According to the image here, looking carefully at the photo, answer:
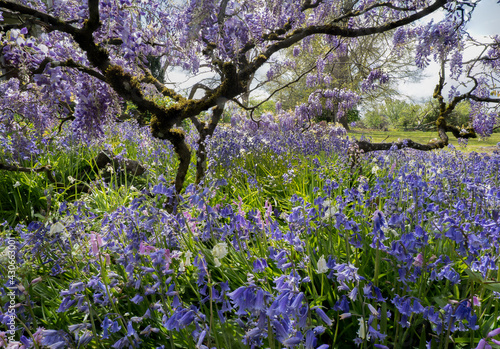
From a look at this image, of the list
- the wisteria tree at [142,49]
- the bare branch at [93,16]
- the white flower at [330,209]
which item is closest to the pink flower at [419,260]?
the white flower at [330,209]

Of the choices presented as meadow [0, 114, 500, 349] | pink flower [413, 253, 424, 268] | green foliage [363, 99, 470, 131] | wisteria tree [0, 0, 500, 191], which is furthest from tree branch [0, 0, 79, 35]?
green foliage [363, 99, 470, 131]

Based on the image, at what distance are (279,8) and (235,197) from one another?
101 inches

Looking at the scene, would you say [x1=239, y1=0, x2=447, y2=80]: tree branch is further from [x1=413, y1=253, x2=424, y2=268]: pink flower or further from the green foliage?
[x1=413, y1=253, x2=424, y2=268]: pink flower

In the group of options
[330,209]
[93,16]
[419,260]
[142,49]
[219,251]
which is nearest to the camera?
[219,251]

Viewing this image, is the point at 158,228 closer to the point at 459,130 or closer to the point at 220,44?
the point at 220,44

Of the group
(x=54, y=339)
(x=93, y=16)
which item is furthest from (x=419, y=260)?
(x=93, y=16)

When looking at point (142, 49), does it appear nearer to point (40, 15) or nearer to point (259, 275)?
point (40, 15)

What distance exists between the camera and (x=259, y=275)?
1.83m

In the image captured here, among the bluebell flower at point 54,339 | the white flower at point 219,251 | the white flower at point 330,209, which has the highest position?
the white flower at point 330,209

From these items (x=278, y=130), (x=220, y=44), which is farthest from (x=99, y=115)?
(x=278, y=130)

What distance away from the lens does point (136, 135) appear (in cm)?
753

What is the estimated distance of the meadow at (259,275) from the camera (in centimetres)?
101

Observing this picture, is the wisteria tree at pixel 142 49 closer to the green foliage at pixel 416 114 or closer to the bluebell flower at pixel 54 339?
the green foliage at pixel 416 114

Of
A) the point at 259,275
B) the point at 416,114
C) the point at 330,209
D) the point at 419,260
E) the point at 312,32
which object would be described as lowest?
the point at 259,275
